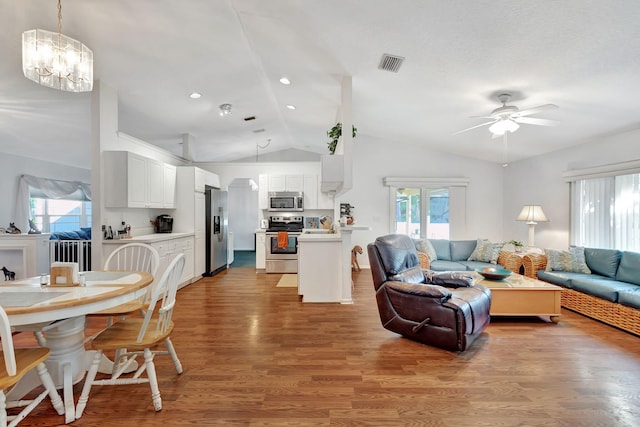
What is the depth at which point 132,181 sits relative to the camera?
402cm

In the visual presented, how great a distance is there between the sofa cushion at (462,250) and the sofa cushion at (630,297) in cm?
215

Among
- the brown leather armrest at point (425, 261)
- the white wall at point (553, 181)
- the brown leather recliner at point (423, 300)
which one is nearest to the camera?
the brown leather recliner at point (423, 300)

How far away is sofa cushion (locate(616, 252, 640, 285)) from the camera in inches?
136

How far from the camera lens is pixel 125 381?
1.95m

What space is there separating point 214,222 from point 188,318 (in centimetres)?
Result: 277

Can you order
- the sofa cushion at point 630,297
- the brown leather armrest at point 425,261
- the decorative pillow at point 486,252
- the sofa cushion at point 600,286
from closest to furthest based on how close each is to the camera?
1. the sofa cushion at point 630,297
2. the sofa cushion at point 600,286
3. the brown leather armrest at point 425,261
4. the decorative pillow at point 486,252

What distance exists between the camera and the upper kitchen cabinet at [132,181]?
12.7 ft

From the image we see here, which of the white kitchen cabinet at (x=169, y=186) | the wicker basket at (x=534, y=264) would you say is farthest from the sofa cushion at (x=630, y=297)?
the white kitchen cabinet at (x=169, y=186)

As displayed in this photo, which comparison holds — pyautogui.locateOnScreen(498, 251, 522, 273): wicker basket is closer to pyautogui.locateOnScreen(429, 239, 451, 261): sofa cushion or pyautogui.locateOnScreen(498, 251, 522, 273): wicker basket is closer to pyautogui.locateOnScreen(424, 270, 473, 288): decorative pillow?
pyautogui.locateOnScreen(429, 239, 451, 261): sofa cushion

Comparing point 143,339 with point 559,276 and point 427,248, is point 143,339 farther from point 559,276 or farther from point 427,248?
point 559,276

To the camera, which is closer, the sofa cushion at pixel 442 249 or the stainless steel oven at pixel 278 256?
the sofa cushion at pixel 442 249

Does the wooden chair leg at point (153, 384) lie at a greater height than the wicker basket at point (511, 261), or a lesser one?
lesser

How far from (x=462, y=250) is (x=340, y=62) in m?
3.79

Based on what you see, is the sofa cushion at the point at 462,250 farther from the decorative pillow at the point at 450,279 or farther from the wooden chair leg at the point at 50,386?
the wooden chair leg at the point at 50,386
